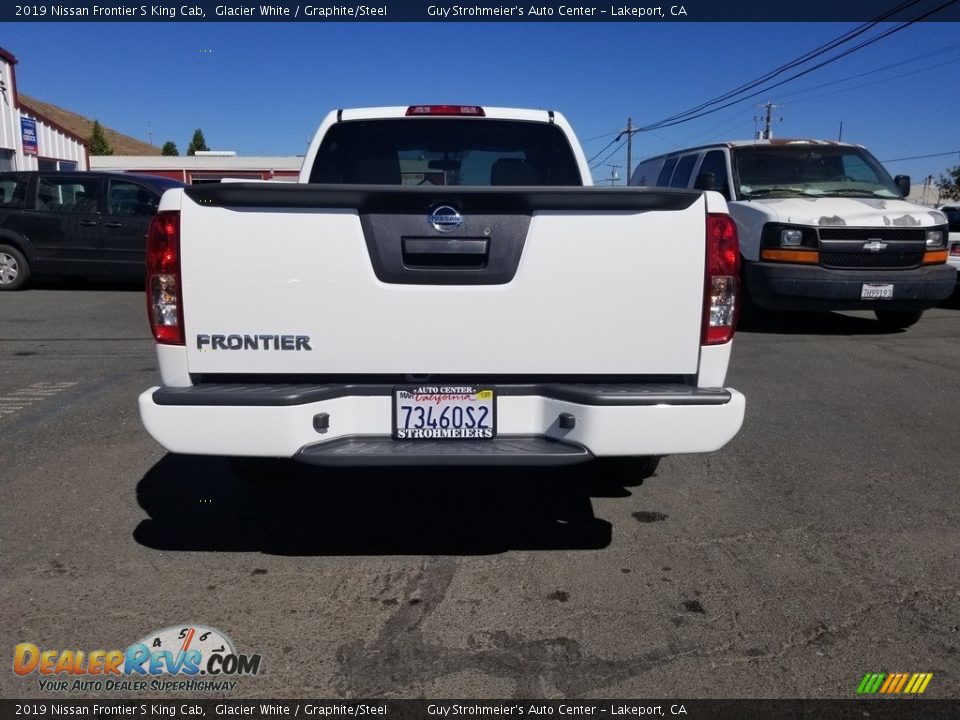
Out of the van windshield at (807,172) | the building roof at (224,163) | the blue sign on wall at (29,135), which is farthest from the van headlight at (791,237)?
the building roof at (224,163)

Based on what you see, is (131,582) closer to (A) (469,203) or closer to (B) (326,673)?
(B) (326,673)

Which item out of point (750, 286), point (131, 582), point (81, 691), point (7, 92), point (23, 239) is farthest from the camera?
point (7, 92)

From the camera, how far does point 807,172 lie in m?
10.5

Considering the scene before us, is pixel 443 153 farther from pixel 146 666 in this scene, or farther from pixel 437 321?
pixel 146 666

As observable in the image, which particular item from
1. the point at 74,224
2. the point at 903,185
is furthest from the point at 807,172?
the point at 74,224

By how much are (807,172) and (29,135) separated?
26.0 meters

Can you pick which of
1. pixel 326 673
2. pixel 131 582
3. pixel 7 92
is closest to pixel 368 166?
pixel 131 582

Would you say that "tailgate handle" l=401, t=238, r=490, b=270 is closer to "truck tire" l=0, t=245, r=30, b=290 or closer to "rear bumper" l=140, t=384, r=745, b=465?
"rear bumper" l=140, t=384, r=745, b=465

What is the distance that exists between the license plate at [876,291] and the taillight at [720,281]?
664 cm

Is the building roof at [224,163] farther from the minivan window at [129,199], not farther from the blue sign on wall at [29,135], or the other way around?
the minivan window at [129,199]

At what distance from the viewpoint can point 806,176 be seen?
10469 millimetres

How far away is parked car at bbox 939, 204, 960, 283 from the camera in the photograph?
1160 cm

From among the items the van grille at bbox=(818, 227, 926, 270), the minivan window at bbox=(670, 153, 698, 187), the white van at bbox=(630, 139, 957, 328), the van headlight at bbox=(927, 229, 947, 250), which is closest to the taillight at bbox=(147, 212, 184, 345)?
the white van at bbox=(630, 139, 957, 328)

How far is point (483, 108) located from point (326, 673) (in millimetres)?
3621
